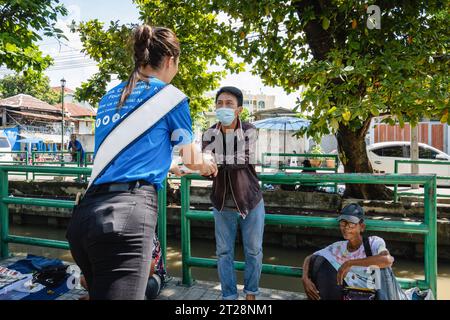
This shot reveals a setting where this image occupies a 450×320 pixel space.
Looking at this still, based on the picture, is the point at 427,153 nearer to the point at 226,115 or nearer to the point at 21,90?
the point at 226,115

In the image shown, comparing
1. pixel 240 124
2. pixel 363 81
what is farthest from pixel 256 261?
pixel 363 81

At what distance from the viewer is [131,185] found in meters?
1.52

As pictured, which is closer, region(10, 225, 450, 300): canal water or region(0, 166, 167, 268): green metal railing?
region(0, 166, 167, 268): green metal railing

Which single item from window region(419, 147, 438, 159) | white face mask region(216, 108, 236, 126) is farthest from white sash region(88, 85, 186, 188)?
window region(419, 147, 438, 159)

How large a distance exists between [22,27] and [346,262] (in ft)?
17.1

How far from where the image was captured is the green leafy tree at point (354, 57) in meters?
4.41

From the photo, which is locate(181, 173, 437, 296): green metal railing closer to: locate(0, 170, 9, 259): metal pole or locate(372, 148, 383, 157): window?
locate(0, 170, 9, 259): metal pole

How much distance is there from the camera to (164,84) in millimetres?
1625

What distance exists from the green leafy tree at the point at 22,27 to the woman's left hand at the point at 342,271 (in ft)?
15.0

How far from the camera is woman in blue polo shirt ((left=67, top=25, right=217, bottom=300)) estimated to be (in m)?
1.41

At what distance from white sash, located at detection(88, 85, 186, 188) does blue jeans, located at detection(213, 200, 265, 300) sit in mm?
1386

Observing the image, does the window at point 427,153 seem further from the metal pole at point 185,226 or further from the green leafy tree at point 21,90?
the green leafy tree at point 21,90

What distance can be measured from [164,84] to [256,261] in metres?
1.64

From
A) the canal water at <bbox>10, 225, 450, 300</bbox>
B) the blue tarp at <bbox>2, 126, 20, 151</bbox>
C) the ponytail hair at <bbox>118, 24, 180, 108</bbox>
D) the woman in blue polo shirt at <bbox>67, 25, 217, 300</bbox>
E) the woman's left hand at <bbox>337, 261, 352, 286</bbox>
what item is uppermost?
the blue tarp at <bbox>2, 126, 20, 151</bbox>
